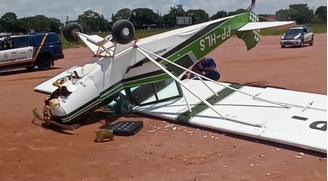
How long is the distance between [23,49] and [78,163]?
53.9ft

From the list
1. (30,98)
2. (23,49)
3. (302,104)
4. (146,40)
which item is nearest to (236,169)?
(302,104)

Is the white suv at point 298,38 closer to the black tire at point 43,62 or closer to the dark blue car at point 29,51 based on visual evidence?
the dark blue car at point 29,51

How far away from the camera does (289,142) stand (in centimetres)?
636

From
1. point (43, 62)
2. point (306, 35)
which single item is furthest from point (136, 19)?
point (43, 62)

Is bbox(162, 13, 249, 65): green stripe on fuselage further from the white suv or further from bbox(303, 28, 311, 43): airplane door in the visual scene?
bbox(303, 28, 311, 43): airplane door

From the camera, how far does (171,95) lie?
932cm

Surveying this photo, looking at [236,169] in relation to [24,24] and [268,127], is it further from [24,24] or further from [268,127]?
[24,24]

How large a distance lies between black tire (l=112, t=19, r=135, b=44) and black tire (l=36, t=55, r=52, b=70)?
575 inches

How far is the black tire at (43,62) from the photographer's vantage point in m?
21.8

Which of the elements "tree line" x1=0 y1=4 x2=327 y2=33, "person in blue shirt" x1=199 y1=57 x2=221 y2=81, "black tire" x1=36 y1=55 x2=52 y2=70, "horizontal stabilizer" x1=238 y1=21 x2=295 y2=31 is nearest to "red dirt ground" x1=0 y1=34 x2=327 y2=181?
"person in blue shirt" x1=199 y1=57 x2=221 y2=81

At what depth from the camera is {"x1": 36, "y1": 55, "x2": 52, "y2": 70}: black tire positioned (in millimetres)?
21781

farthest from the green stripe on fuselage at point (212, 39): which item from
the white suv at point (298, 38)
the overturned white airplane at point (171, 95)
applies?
the white suv at point (298, 38)

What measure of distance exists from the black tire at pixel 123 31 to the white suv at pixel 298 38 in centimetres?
2482

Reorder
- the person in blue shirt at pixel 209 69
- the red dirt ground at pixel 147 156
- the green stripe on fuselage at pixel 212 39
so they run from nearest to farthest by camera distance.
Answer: the red dirt ground at pixel 147 156
the green stripe on fuselage at pixel 212 39
the person in blue shirt at pixel 209 69
